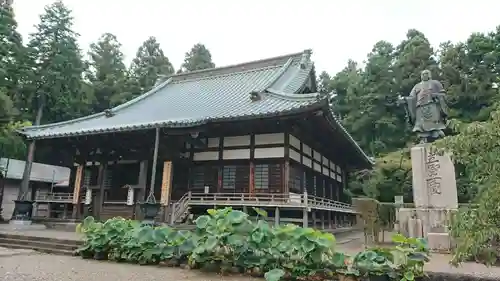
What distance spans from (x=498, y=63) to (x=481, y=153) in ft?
117

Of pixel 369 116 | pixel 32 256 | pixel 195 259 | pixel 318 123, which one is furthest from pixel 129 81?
pixel 195 259

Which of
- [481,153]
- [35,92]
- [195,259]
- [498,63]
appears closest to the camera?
[481,153]

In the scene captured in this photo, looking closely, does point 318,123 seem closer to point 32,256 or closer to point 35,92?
point 32,256

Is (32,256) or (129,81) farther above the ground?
(129,81)

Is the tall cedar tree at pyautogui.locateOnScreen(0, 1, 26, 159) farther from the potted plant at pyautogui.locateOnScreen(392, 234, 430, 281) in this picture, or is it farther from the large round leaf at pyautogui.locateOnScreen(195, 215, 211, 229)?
the potted plant at pyautogui.locateOnScreen(392, 234, 430, 281)

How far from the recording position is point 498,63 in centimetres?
3222

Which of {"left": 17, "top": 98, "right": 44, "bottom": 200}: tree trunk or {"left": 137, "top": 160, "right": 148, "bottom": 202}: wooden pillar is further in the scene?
{"left": 17, "top": 98, "right": 44, "bottom": 200}: tree trunk

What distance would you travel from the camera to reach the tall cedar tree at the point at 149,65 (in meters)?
39.4

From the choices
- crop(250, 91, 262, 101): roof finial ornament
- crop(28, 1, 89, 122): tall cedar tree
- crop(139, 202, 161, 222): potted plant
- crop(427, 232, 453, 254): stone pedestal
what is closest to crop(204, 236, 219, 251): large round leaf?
crop(427, 232, 453, 254): stone pedestal

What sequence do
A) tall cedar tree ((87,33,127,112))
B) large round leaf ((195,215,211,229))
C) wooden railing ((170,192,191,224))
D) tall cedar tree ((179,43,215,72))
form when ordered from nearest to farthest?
large round leaf ((195,215,211,229)), wooden railing ((170,192,191,224)), tall cedar tree ((87,33,127,112)), tall cedar tree ((179,43,215,72))

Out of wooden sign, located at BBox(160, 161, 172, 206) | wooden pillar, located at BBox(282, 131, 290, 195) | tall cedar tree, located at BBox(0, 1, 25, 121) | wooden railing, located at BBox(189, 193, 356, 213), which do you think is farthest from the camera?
tall cedar tree, located at BBox(0, 1, 25, 121)

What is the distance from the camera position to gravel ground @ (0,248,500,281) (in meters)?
5.58

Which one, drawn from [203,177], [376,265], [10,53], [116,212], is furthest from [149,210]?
[10,53]

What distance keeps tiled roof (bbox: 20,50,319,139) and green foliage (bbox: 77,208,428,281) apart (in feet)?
20.2
